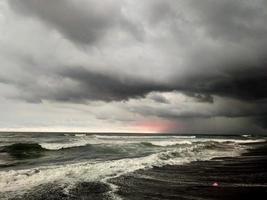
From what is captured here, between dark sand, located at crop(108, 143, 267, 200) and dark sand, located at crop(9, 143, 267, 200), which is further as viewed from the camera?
dark sand, located at crop(108, 143, 267, 200)

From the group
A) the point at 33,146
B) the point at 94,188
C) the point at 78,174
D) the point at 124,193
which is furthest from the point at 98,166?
the point at 33,146

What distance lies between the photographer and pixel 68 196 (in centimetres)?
1054

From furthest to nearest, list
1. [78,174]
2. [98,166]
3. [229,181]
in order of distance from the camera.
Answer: [98,166] → [78,174] → [229,181]

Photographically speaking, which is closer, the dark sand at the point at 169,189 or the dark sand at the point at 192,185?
the dark sand at the point at 169,189

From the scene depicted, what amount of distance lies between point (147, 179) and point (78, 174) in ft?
12.4

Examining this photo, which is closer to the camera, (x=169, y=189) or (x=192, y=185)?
(x=169, y=189)

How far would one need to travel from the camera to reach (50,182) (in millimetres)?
13109

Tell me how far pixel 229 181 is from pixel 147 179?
12.6 feet

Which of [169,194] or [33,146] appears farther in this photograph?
[33,146]

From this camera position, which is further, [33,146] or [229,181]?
[33,146]

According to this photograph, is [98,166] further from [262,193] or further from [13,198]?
[262,193]

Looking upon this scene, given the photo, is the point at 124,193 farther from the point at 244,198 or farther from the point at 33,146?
the point at 33,146

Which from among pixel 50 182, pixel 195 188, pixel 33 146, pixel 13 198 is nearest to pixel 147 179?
pixel 195 188

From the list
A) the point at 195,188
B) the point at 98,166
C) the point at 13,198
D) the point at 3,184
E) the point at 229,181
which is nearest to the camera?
the point at 13,198
